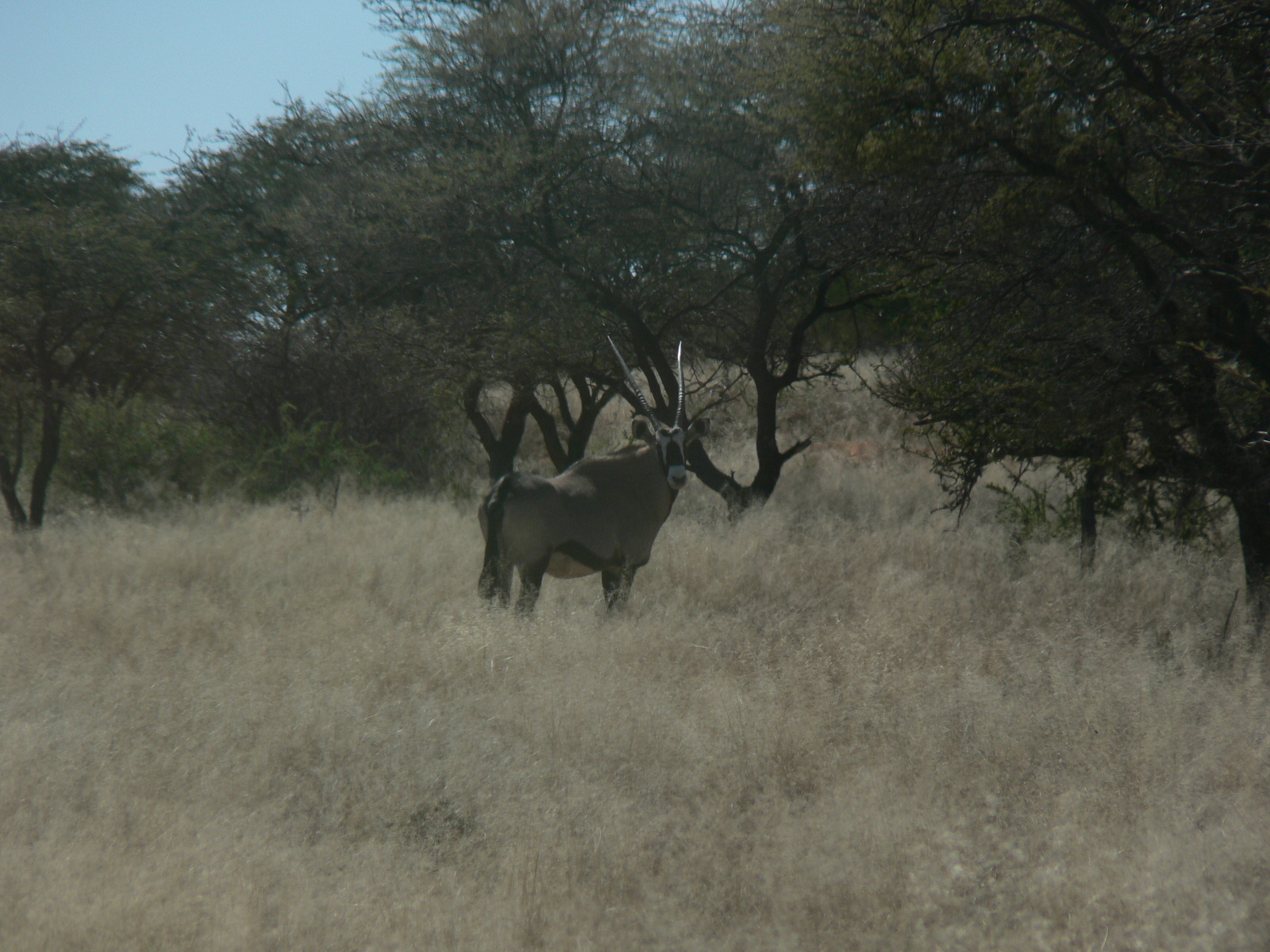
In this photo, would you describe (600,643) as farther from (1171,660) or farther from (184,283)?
(184,283)

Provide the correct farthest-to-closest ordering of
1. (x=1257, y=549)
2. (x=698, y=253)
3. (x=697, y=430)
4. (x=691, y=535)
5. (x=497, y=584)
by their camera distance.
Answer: (x=698, y=253) < (x=691, y=535) < (x=697, y=430) < (x=1257, y=549) < (x=497, y=584)

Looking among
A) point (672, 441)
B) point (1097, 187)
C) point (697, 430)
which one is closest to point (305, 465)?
point (697, 430)

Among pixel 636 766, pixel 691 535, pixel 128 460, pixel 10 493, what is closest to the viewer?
pixel 636 766

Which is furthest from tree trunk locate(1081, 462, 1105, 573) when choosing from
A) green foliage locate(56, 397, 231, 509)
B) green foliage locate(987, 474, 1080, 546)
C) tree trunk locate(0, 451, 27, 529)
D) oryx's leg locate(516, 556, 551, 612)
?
tree trunk locate(0, 451, 27, 529)

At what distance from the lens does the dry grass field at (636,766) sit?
3529 millimetres

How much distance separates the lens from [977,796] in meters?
4.37

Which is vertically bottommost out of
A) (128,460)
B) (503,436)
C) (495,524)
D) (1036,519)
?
(128,460)

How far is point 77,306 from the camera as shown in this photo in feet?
35.4

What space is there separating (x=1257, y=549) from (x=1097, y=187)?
2.91 meters

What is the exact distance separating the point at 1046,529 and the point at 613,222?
630 cm

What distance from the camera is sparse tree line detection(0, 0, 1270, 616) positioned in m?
6.68

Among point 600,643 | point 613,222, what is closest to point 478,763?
point 600,643

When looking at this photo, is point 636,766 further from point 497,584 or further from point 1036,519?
point 1036,519

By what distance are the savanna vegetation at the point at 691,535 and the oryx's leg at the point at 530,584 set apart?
26 cm
